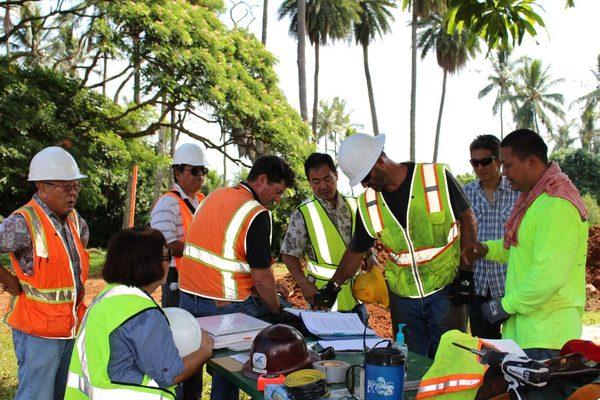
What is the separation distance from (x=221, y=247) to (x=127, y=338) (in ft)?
4.64

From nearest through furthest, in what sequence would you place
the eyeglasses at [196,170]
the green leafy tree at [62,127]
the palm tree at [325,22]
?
the eyeglasses at [196,170], the green leafy tree at [62,127], the palm tree at [325,22]

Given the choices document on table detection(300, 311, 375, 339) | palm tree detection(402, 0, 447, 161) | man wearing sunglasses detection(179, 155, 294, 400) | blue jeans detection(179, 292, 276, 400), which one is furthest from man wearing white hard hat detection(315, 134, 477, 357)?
palm tree detection(402, 0, 447, 161)

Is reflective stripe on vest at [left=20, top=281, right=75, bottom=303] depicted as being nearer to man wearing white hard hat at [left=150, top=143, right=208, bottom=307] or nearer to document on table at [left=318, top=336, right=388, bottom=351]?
man wearing white hard hat at [left=150, top=143, right=208, bottom=307]

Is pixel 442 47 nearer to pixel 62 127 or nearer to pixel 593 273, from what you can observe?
pixel 593 273

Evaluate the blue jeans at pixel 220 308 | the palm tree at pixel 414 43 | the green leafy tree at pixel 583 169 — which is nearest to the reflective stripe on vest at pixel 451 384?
the blue jeans at pixel 220 308

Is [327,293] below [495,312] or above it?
below

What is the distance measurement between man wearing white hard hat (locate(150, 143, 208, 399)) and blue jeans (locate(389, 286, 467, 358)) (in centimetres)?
185

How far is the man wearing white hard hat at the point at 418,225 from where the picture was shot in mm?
3635

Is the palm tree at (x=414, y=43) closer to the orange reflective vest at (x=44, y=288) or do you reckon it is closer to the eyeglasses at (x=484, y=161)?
the eyeglasses at (x=484, y=161)

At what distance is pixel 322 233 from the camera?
443cm

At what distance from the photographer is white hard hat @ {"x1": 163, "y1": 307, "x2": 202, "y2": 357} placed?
2.60 metres

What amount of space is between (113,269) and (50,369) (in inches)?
60.0

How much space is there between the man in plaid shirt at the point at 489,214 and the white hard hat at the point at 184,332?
2510 millimetres

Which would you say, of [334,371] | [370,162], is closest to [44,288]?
[334,371]
